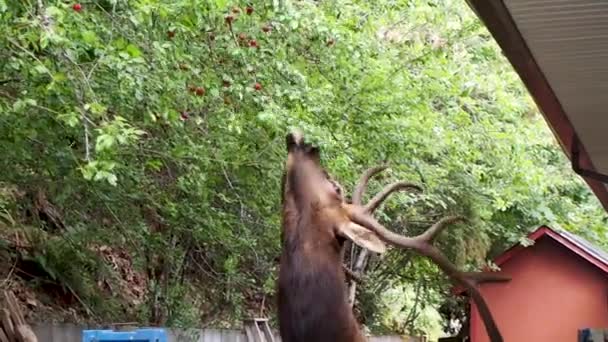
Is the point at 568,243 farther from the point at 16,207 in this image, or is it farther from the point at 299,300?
the point at 299,300

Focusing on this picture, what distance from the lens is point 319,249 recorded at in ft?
12.7

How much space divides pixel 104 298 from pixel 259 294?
6.43 feet

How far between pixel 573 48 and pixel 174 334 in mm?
5557

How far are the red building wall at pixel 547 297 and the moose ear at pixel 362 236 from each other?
22.0ft

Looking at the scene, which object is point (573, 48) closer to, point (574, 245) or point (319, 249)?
point (319, 249)

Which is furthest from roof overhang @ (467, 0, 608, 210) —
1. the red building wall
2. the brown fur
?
the red building wall

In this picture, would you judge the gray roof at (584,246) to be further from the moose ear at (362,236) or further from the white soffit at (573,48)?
the moose ear at (362,236)

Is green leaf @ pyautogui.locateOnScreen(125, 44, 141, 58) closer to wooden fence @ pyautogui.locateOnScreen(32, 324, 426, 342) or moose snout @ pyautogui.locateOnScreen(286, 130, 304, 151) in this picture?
moose snout @ pyautogui.locateOnScreen(286, 130, 304, 151)

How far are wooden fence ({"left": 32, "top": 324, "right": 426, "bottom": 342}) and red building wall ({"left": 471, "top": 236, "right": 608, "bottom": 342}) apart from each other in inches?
127

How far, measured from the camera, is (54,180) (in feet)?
19.2

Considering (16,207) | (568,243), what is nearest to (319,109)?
(16,207)

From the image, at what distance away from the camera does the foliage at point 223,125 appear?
474 cm

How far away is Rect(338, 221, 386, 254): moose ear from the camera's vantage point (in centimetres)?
369

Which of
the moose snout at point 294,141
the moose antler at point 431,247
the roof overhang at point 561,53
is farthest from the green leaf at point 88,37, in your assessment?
the roof overhang at point 561,53
